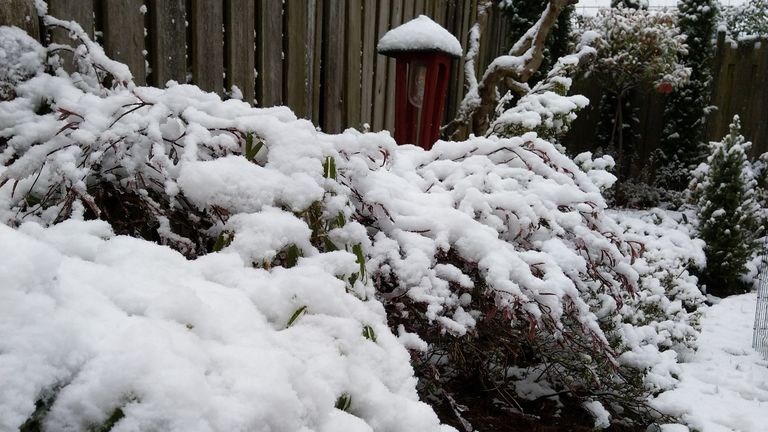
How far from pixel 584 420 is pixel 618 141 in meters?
7.75

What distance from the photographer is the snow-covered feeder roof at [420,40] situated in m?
2.65

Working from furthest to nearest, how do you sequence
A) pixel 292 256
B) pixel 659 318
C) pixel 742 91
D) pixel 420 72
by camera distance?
pixel 742 91, pixel 659 318, pixel 420 72, pixel 292 256

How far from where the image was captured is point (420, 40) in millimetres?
2648

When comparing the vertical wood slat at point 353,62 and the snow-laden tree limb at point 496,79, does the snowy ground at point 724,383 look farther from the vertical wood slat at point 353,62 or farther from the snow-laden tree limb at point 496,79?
the snow-laden tree limb at point 496,79

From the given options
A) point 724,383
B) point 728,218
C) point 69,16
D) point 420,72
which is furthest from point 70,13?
point 728,218

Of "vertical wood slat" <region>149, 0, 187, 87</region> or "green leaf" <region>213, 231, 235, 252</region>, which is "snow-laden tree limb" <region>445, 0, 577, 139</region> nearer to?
"vertical wood slat" <region>149, 0, 187, 87</region>

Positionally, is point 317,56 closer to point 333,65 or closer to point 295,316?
point 333,65

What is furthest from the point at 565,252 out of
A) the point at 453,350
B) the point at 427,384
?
the point at 427,384

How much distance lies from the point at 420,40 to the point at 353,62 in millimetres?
664

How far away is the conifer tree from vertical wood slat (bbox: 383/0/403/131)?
608 cm

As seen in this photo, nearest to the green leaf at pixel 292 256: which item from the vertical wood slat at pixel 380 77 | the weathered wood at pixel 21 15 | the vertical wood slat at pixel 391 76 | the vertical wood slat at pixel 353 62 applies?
the weathered wood at pixel 21 15

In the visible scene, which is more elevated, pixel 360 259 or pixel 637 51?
pixel 637 51

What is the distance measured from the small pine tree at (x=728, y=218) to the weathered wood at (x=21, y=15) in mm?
5420

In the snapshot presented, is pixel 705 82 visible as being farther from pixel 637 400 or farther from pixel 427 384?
pixel 427 384
